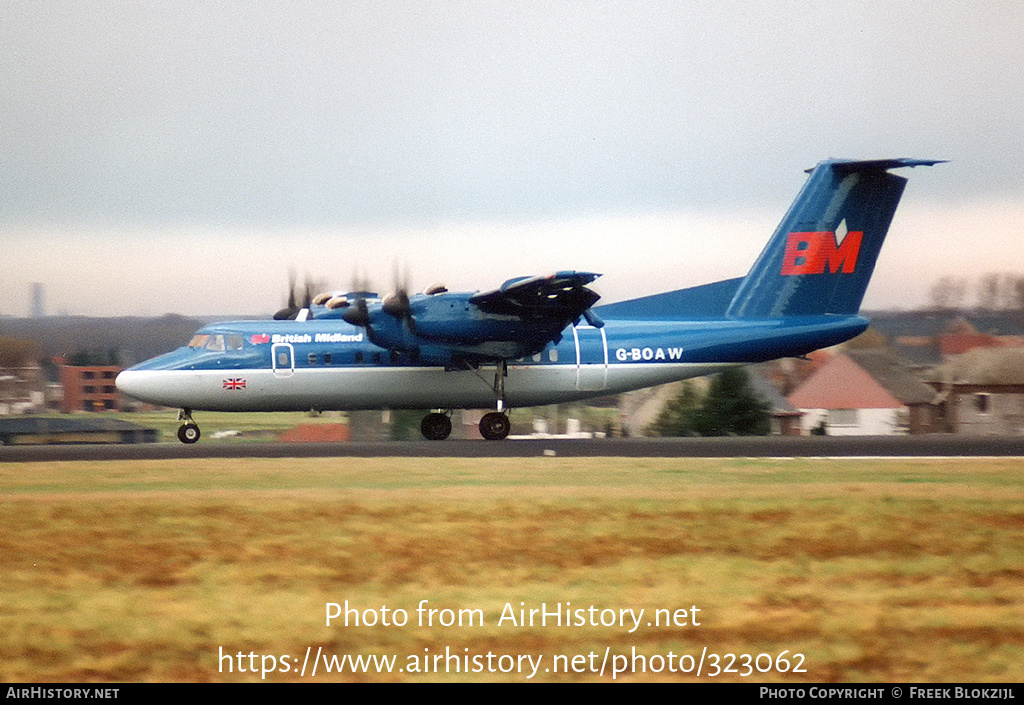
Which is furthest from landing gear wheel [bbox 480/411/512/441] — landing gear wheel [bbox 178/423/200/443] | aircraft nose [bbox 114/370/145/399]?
aircraft nose [bbox 114/370/145/399]

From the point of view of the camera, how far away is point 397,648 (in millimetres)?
8508

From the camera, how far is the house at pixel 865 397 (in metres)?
36.8

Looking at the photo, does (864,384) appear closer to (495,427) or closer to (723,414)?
(723,414)

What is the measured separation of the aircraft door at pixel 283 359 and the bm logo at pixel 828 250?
37.1ft

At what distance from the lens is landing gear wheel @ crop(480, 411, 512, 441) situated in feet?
83.1

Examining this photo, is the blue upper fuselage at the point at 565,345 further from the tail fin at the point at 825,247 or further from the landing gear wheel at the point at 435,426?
the landing gear wheel at the point at 435,426

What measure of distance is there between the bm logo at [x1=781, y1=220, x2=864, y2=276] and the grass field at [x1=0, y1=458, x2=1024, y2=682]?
31.5 feet

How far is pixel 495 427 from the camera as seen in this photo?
2534 cm

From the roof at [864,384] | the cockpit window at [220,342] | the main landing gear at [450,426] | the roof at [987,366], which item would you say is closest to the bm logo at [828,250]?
the main landing gear at [450,426]

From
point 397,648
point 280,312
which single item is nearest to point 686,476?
point 397,648

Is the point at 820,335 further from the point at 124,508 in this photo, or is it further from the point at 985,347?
the point at 124,508

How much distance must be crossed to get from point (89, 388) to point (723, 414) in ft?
56.6

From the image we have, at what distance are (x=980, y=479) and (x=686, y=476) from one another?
4451 mm

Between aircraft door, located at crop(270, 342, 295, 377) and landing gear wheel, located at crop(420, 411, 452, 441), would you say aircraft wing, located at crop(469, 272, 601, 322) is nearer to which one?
landing gear wheel, located at crop(420, 411, 452, 441)
